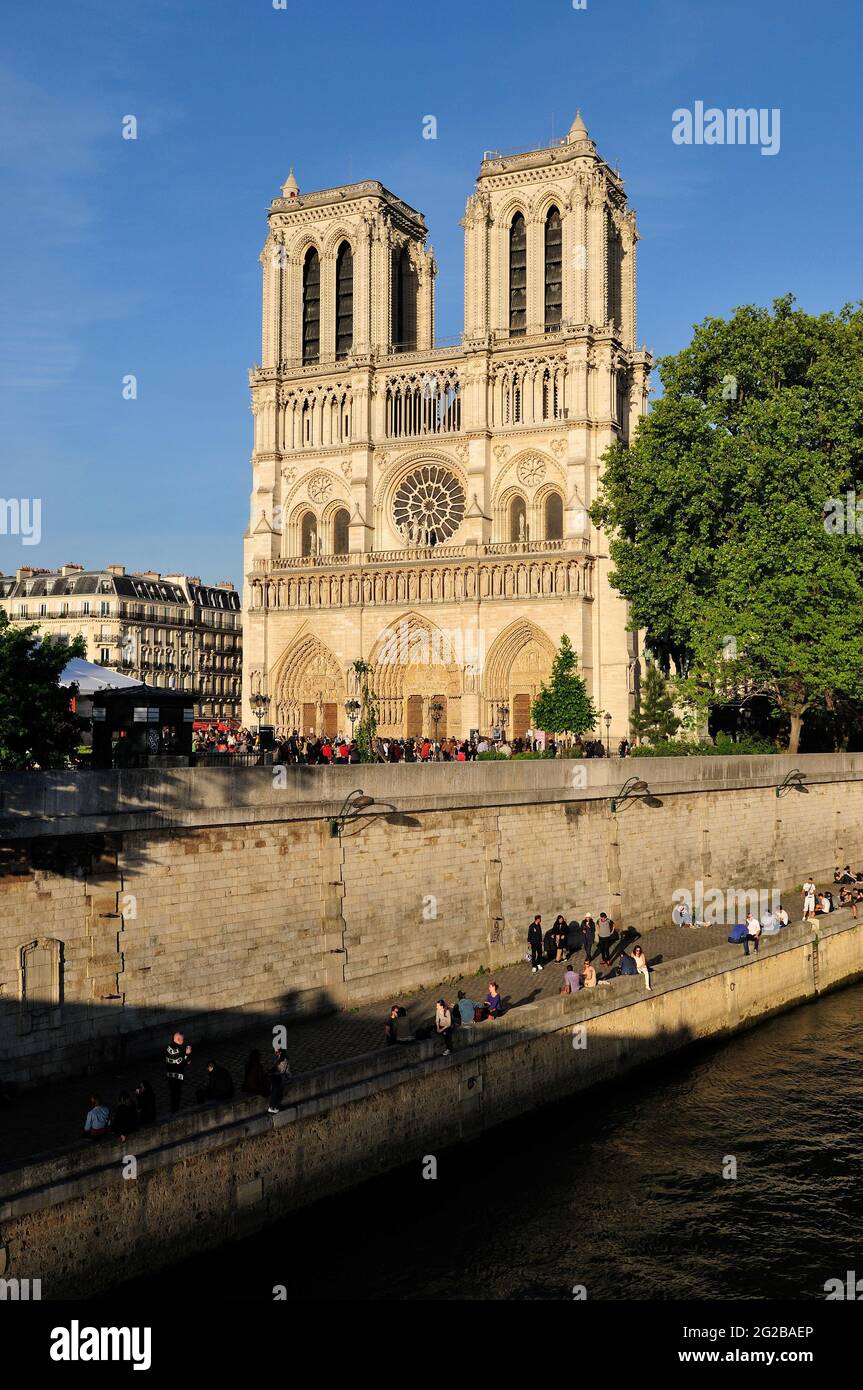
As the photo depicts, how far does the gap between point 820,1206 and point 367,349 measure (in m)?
54.7

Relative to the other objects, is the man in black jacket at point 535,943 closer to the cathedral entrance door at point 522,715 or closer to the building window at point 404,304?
the cathedral entrance door at point 522,715

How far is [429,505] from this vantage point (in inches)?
2549

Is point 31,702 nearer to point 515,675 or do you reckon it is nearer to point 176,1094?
point 176,1094

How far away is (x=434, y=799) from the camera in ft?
83.5

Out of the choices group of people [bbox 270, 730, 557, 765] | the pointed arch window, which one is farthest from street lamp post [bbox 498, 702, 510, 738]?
the pointed arch window

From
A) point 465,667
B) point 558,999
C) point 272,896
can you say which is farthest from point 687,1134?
point 465,667

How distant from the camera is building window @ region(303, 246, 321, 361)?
69000 mm

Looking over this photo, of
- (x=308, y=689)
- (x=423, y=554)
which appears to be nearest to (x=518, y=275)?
(x=423, y=554)

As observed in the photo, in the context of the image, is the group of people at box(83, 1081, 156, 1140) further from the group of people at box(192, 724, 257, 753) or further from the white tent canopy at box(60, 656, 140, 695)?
the group of people at box(192, 724, 257, 753)

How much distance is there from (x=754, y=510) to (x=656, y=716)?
13.0 m

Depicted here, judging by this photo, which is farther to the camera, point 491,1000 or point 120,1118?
point 491,1000

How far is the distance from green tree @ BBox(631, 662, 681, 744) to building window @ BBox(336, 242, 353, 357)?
26239 mm

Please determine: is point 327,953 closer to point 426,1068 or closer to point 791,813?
point 426,1068

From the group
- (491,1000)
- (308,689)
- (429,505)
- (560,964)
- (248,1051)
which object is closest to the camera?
(248,1051)
